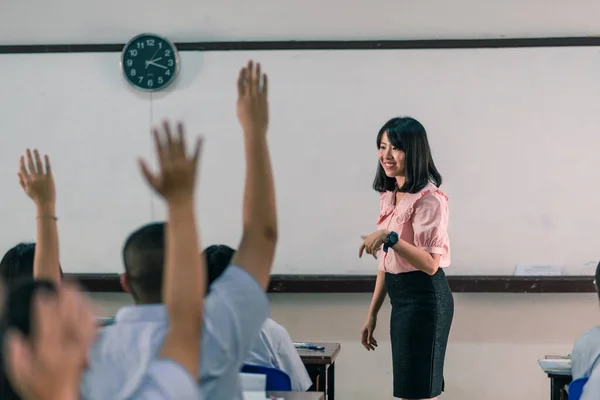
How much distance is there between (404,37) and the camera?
4.00 meters

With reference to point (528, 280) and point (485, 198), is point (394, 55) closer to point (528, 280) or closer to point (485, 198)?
point (485, 198)

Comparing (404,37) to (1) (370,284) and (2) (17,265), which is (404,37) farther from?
(2) (17,265)

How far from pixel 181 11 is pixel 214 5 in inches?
7.7

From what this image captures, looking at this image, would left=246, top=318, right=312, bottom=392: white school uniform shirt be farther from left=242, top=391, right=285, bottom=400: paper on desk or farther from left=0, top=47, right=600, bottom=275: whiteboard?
left=0, top=47, right=600, bottom=275: whiteboard

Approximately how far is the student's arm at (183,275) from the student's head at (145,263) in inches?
8.1

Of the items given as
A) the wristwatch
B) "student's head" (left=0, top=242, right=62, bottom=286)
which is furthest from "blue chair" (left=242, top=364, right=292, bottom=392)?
"student's head" (left=0, top=242, right=62, bottom=286)

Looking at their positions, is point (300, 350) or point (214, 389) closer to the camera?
point (214, 389)

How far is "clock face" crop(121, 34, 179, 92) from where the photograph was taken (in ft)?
13.3

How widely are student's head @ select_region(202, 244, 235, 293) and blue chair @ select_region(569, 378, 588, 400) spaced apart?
39.8 inches

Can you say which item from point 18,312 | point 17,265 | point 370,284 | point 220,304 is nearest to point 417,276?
point 370,284

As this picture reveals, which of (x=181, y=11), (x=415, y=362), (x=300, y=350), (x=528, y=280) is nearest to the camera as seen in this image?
(x=415, y=362)

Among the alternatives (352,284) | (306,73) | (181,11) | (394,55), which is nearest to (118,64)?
(181,11)

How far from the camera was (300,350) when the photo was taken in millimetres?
3033

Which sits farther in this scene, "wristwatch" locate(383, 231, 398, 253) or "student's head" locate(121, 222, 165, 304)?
"wristwatch" locate(383, 231, 398, 253)
